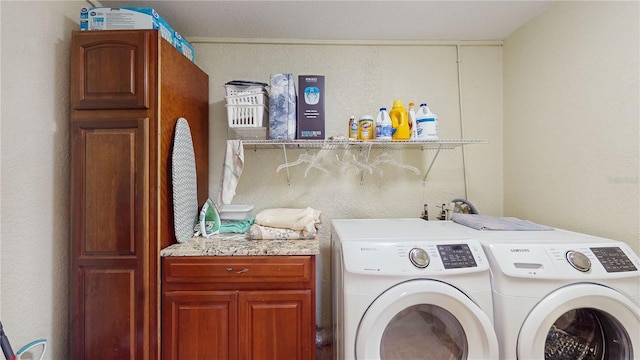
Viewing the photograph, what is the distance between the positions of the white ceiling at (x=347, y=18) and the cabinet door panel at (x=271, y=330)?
5.66ft

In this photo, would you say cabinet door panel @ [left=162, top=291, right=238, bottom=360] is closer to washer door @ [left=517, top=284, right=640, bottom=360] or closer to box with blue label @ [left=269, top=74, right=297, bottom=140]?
box with blue label @ [left=269, top=74, right=297, bottom=140]

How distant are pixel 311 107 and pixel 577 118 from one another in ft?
5.12

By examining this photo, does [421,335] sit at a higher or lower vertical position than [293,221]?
lower

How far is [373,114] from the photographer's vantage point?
80.5 inches

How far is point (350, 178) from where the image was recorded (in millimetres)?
2037

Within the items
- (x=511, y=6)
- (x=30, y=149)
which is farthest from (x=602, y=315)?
(x=30, y=149)

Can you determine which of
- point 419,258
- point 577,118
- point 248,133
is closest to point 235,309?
point 419,258

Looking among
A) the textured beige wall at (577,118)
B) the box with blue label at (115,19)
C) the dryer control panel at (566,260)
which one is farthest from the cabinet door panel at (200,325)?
the textured beige wall at (577,118)

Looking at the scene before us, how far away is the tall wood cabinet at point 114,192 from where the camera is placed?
1315mm

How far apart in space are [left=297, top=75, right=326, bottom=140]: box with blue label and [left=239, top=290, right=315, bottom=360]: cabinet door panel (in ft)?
3.28

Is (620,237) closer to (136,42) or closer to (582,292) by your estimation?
(582,292)

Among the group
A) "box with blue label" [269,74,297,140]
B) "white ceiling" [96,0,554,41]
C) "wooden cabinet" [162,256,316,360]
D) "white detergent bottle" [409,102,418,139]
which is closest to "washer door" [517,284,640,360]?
"wooden cabinet" [162,256,316,360]

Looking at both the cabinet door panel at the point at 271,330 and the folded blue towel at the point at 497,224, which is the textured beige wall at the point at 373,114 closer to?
the folded blue towel at the point at 497,224

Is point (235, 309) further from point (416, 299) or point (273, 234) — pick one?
point (416, 299)
